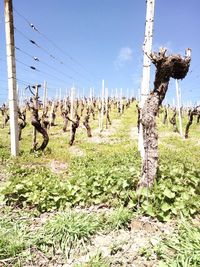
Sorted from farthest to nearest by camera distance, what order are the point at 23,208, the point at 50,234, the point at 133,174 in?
A: the point at 133,174 → the point at 23,208 → the point at 50,234

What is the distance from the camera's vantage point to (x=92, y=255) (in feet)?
20.4

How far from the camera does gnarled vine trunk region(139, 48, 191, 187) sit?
356 inches

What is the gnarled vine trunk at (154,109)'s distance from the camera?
356 inches

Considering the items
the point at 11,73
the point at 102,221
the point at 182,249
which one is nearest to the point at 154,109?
the point at 102,221

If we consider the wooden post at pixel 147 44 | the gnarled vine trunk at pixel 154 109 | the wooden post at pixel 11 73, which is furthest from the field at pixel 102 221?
the wooden post at pixel 11 73

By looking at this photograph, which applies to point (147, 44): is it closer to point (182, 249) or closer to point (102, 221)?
point (102, 221)

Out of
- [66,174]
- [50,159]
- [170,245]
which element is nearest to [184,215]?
[170,245]

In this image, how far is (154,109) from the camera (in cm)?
915

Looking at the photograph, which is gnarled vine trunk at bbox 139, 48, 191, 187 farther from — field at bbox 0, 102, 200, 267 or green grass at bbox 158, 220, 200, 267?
green grass at bbox 158, 220, 200, 267

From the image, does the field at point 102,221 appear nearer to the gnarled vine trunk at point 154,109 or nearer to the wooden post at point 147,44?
the gnarled vine trunk at point 154,109

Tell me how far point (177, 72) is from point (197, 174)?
10.0 ft

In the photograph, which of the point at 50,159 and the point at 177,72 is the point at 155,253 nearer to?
the point at 177,72

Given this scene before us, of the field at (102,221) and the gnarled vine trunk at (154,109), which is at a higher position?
the gnarled vine trunk at (154,109)

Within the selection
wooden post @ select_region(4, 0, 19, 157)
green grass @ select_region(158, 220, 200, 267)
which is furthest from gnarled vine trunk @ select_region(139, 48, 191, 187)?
wooden post @ select_region(4, 0, 19, 157)
